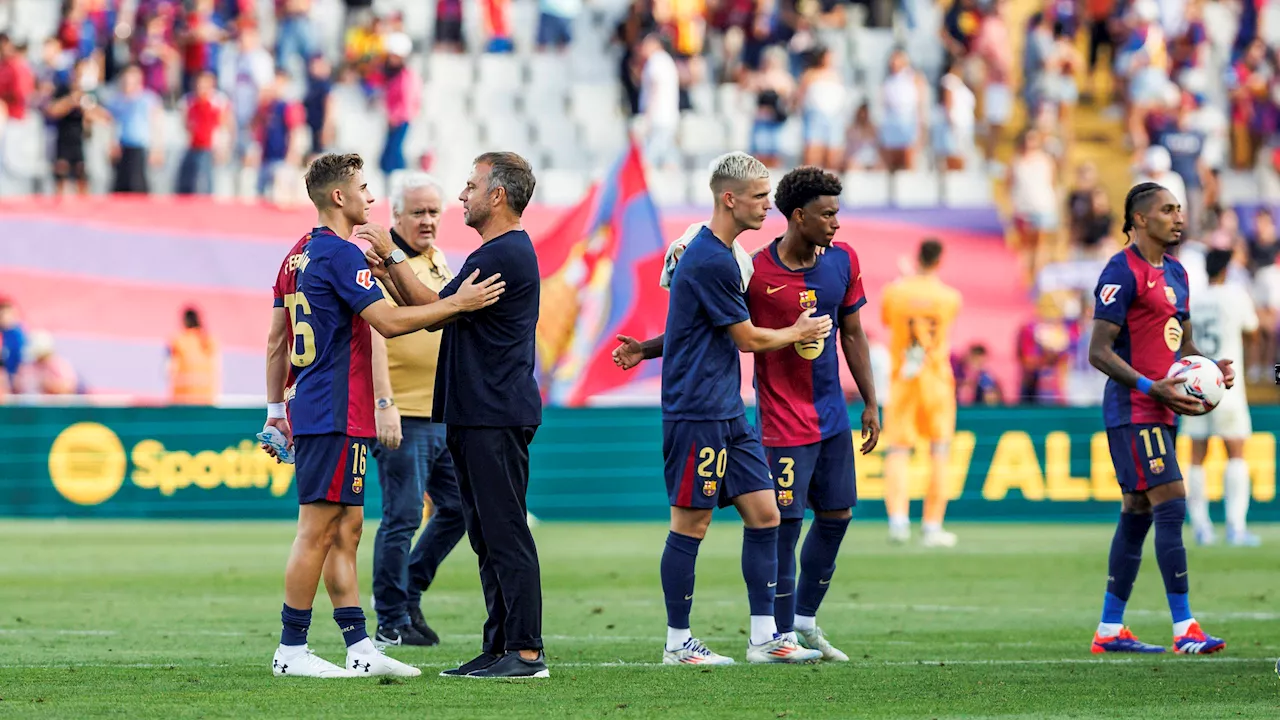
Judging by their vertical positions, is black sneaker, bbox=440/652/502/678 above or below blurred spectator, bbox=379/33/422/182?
below

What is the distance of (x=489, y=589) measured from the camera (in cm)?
847

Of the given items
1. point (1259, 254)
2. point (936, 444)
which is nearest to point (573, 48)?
point (1259, 254)

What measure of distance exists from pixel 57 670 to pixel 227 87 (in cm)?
1961

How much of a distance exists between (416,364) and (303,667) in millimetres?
2328

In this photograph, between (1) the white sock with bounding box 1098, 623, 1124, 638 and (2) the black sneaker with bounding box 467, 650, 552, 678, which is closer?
(2) the black sneaker with bounding box 467, 650, 552, 678

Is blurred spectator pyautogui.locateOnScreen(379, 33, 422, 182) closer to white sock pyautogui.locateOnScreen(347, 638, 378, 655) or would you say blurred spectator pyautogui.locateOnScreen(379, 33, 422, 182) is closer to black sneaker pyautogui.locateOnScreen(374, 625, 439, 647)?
black sneaker pyautogui.locateOnScreen(374, 625, 439, 647)

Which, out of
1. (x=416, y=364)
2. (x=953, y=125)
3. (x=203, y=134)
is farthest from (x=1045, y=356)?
(x=416, y=364)

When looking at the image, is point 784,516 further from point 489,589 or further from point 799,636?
point 489,589

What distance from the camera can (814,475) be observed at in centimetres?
956

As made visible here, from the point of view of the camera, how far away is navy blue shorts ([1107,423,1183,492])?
9.79 metres

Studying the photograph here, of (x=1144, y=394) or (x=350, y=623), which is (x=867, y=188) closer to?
(x=1144, y=394)

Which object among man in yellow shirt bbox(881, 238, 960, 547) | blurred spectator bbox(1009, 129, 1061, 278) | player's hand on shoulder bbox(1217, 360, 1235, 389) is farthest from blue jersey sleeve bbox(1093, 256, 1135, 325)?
blurred spectator bbox(1009, 129, 1061, 278)

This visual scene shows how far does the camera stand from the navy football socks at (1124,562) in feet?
32.4

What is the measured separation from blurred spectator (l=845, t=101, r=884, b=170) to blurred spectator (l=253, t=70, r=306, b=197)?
7.41 meters
